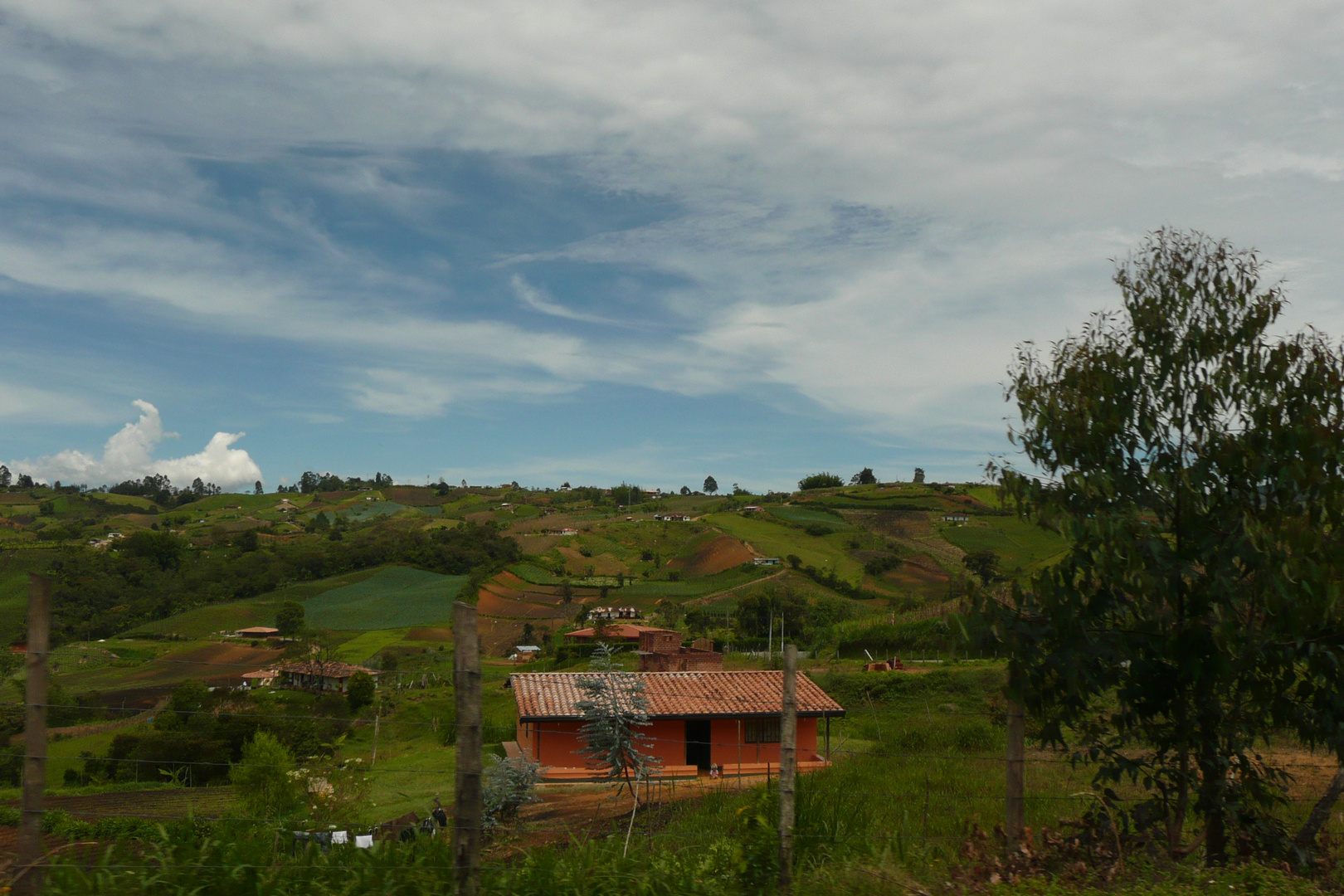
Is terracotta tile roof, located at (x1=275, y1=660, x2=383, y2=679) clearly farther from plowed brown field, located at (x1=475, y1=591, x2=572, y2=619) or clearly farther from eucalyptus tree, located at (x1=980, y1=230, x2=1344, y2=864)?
eucalyptus tree, located at (x1=980, y1=230, x2=1344, y2=864)

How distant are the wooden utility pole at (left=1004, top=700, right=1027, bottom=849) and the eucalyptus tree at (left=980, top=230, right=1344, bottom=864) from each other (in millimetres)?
121

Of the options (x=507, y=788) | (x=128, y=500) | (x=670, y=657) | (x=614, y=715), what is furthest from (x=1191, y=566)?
(x=128, y=500)

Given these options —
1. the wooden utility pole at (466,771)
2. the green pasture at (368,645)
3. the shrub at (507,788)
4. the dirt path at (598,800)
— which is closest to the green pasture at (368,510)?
the green pasture at (368,645)

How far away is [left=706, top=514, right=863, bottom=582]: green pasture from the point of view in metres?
68.9

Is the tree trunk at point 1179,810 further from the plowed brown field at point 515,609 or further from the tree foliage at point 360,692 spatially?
the plowed brown field at point 515,609

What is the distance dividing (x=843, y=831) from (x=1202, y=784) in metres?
2.33

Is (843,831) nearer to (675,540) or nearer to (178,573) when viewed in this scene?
(675,540)

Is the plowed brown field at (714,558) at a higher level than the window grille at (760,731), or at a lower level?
higher

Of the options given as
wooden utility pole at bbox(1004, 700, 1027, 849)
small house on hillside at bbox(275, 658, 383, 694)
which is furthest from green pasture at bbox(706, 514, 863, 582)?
wooden utility pole at bbox(1004, 700, 1027, 849)

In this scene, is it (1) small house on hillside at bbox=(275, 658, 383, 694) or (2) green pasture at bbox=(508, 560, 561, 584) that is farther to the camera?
(2) green pasture at bbox=(508, 560, 561, 584)

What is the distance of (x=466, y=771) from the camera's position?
4.23 metres

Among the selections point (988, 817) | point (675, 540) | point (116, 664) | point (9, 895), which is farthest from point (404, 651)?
point (9, 895)

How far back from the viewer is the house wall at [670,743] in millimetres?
22859

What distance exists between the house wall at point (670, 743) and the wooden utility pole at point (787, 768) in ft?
55.9
